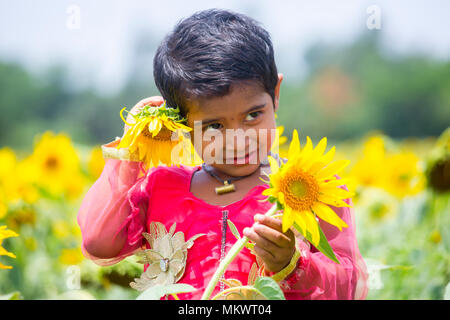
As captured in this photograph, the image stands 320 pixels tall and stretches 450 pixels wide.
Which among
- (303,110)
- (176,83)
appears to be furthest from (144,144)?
(303,110)

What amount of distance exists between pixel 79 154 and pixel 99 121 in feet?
43.4

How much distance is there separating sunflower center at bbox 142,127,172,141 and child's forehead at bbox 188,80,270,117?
0.20 feet

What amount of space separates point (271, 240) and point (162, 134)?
332 millimetres

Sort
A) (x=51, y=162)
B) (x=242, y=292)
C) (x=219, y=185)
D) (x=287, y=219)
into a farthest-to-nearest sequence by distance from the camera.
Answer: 1. (x=51, y=162)
2. (x=219, y=185)
3. (x=242, y=292)
4. (x=287, y=219)

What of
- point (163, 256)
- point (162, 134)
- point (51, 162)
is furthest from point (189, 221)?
point (51, 162)

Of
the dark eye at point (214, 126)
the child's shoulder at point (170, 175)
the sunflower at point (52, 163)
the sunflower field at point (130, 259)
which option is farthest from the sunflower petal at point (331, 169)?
the sunflower at point (52, 163)

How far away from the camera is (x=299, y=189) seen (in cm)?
89

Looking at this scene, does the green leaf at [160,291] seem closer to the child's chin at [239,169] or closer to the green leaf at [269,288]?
the green leaf at [269,288]

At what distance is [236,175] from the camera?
46.9 inches

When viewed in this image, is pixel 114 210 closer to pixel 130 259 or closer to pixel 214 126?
pixel 214 126

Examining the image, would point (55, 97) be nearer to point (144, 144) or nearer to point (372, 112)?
point (372, 112)

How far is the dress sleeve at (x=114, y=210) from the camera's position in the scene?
1.15 meters

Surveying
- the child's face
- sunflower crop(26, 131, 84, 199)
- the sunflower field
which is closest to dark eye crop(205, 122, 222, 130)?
the child's face

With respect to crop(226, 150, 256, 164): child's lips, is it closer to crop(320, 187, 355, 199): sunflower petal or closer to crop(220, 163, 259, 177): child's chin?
crop(220, 163, 259, 177): child's chin
